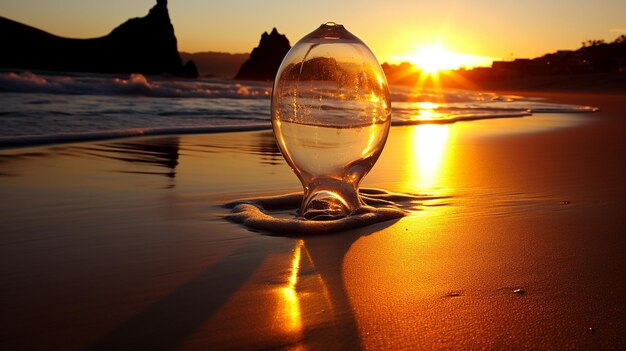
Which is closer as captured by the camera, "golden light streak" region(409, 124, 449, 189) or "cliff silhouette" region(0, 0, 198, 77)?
"golden light streak" region(409, 124, 449, 189)

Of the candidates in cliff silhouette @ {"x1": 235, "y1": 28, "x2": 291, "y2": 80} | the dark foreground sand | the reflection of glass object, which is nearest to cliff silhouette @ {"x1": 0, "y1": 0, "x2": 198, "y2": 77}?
cliff silhouette @ {"x1": 235, "y1": 28, "x2": 291, "y2": 80}

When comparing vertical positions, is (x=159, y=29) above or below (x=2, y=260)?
above

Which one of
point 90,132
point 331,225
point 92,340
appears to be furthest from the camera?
point 90,132

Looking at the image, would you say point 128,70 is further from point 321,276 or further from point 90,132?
point 321,276

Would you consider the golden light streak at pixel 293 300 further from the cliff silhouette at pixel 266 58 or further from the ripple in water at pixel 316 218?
the cliff silhouette at pixel 266 58

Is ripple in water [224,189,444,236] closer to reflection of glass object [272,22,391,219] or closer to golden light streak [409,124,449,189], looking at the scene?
reflection of glass object [272,22,391,219]

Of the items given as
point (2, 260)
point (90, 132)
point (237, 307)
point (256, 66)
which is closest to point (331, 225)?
point (237, 307)

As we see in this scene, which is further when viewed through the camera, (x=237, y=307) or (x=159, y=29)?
(x=159, y=29)
